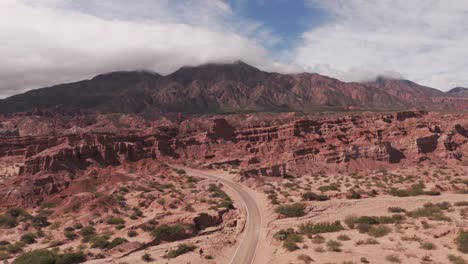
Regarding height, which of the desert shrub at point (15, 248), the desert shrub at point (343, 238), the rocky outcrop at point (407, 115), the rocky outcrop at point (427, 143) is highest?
the rocky outcrop at point (407, 115)

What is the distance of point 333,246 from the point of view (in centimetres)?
2391

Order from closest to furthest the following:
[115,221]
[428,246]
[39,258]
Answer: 1. [428,246]
2. [39,258]
3. [115,221]

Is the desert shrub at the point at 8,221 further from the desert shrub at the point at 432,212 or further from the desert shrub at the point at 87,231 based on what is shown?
the desert shrub at the point at 432,212

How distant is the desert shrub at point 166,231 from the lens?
27883 mm

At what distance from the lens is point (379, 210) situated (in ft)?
115

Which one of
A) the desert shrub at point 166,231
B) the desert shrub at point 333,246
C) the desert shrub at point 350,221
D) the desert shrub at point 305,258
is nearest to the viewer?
the desert shrub at point 305,258

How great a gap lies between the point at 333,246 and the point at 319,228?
5041 mm

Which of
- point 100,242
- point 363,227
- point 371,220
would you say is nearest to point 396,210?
point 371,220

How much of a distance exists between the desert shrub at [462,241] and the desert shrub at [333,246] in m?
7.16

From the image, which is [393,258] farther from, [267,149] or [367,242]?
[267,149]

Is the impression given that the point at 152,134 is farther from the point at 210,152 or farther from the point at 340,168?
the point at 340,168

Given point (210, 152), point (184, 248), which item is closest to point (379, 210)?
point (184, 248)

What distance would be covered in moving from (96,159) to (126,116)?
12682cm

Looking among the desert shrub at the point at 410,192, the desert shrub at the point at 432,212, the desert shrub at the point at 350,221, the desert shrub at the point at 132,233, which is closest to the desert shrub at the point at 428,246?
the desert shrub at the point at 350,221
